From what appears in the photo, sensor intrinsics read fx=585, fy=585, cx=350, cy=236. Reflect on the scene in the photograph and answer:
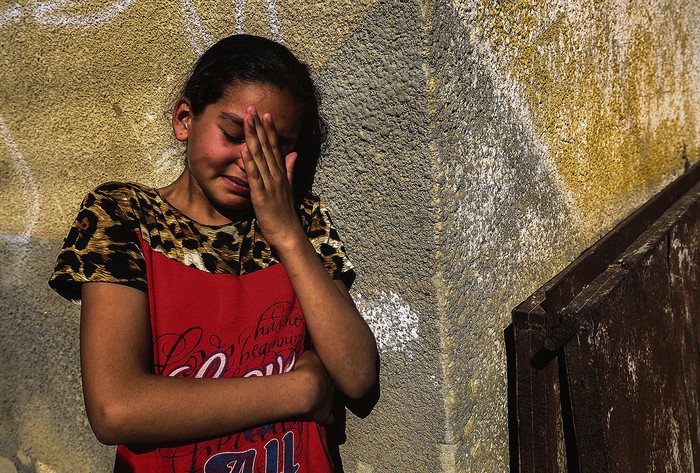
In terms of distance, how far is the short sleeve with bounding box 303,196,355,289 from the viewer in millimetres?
1472

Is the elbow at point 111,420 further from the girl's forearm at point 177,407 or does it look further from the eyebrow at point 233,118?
the eyebrow at point 233,118

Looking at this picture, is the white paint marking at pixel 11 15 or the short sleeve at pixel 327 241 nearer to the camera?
the short sleeve at pixel 327 241

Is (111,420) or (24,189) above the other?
(24,189)

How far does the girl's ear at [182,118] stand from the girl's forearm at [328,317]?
1.25 ft

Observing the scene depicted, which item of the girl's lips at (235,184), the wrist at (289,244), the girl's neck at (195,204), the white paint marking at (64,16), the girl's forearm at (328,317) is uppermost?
the white paint marking at (64,16)

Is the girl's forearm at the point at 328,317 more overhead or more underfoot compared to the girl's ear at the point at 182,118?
more underfoot

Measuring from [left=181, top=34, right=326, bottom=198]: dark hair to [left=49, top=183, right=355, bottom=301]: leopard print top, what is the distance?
247 mm

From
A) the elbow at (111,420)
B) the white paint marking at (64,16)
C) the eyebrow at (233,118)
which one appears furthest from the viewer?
the white paint marking at (64,16)

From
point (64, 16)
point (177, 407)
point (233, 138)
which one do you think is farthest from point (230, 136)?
point (64, 16)

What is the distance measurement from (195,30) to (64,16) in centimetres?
44

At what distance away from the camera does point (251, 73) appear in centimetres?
130

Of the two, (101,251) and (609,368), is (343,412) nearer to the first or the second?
(609,368)

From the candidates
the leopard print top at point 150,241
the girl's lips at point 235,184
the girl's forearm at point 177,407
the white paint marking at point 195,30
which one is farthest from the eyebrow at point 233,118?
the girl's forearm at point 177,407

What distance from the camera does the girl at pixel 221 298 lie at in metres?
1.17
